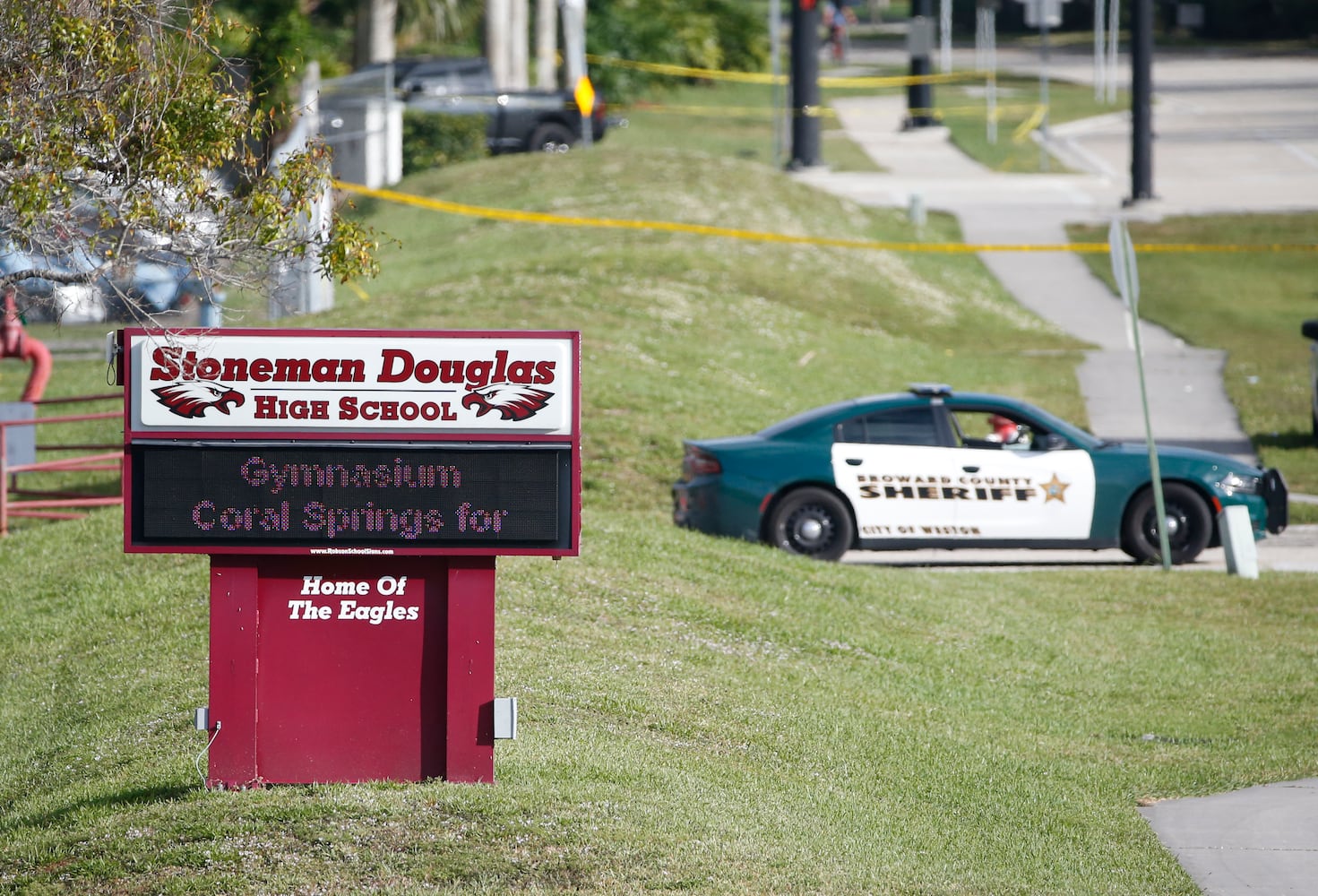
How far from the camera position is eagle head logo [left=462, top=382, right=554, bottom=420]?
274 inches

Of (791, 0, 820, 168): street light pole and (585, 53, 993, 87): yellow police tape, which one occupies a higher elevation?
(585, 53, 993, 87): yellow police tape

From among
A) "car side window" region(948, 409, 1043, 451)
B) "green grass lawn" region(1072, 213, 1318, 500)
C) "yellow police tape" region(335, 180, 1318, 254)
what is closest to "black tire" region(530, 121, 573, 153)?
"yellow police tape" region(335, 180, 1318, 254)

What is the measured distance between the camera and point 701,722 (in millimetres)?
9195

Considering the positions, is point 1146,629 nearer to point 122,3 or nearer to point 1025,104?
point 122,3

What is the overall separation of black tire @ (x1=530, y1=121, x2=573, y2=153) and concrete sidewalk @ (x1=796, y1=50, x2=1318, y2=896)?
5.55 metres

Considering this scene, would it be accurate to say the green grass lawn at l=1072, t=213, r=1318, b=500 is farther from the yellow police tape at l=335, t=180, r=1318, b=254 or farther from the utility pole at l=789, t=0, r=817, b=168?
the utility pole at l=789, t=0, r=817, b=168

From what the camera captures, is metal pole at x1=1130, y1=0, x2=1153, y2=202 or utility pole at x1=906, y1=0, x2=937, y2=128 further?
utility pole at x1=906, y1=0, x2=937, y2=128

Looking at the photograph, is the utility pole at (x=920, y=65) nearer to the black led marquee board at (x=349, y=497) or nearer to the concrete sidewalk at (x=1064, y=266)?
the concrete sidewalk at (x=1064, y=266)

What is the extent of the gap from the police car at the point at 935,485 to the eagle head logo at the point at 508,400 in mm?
7739

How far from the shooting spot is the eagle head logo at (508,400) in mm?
6961

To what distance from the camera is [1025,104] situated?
58312 mm

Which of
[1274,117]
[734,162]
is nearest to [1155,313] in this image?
[734,162]

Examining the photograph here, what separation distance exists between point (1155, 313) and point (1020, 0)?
20601 mm

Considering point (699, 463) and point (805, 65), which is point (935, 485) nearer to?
point (699, 463)
